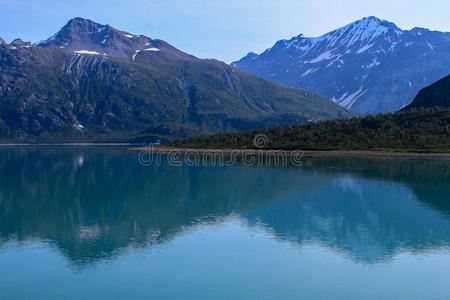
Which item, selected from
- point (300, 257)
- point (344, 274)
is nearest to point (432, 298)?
point (344, 274)

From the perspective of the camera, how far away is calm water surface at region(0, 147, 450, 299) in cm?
3209

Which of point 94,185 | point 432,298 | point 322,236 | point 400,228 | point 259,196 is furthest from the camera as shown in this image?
point 94,185

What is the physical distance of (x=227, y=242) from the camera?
44.4 meters

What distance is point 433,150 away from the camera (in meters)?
163

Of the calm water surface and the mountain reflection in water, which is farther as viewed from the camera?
the mountain reflection in water

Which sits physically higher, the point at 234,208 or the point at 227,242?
the point at 234,208

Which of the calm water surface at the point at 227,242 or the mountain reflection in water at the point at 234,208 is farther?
the mountain reflection in water at the point at 234,208

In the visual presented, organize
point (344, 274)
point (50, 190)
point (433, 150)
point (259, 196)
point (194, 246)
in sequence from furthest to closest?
1. point (433, 150)
2. point (50, 190)
3. point (259, 196)
4. point (194, 246)
5. point (344, 274)

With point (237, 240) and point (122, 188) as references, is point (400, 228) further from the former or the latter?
point (122, 188)

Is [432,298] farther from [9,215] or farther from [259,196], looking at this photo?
[9,215]

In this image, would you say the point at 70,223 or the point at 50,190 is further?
the point at 50,190

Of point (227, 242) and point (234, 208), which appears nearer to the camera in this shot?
point (227, 242)

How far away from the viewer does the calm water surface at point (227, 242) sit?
32094 millimetres

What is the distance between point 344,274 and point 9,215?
4603cm
